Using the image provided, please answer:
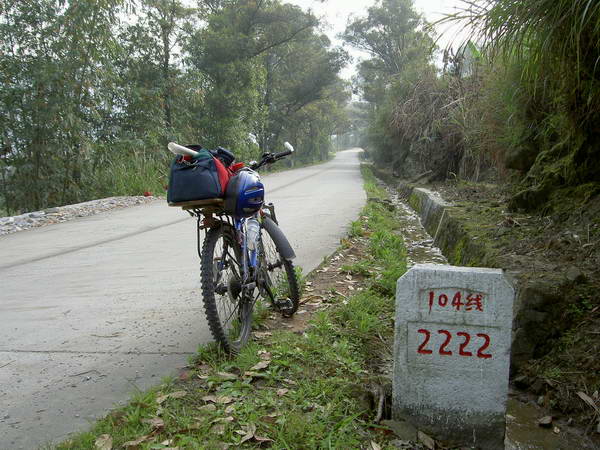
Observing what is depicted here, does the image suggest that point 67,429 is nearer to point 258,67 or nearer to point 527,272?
point 527,272

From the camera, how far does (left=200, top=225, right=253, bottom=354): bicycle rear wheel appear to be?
3209mm

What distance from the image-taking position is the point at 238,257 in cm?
372

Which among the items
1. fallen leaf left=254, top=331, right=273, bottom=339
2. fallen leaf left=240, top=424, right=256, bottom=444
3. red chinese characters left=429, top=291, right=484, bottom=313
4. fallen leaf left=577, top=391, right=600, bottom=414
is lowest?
fallen leaf left=577, top=391, right=600, bottom=414

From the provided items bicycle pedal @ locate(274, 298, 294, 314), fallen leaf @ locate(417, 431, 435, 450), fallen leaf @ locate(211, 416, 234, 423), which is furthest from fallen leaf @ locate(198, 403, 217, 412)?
bicycle pedal @ locate(274, 298, 294, 314)

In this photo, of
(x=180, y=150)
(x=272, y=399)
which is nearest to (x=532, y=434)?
(x=272, y=399)

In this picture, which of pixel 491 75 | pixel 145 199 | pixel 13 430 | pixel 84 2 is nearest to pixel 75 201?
pixel 145 199

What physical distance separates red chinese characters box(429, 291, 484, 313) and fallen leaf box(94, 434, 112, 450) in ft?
5.52

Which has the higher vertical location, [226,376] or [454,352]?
[454,352]

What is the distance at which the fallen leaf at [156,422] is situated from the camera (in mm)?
2598

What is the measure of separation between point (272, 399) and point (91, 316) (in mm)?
2205

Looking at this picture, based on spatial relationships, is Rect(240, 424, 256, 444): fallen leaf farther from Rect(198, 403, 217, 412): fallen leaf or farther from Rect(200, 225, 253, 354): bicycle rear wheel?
Rect(200, 225, 253, 354): bicycle rear wheel

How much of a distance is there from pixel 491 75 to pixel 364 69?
36875 millimetres

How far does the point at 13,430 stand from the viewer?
103 inches

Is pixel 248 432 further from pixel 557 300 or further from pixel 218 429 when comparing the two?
pixel 557 300
